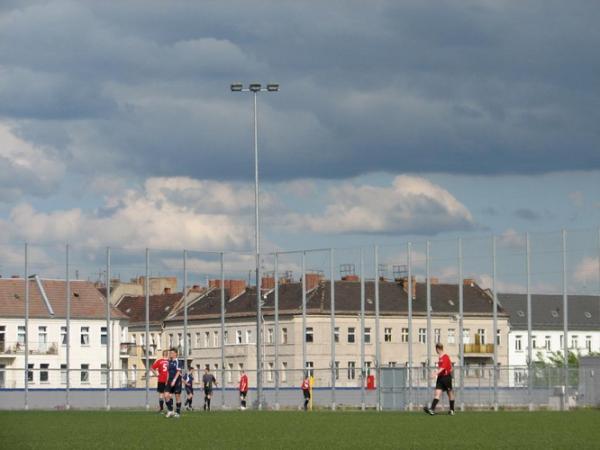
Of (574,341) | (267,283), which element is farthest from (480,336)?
(574,341)

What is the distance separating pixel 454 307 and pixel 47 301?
104ft

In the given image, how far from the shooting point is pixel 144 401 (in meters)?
73.6

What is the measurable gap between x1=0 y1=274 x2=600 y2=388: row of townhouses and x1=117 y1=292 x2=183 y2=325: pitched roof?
17cm

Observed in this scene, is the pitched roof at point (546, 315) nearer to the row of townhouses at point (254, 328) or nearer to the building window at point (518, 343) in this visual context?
the row of townhouses at point (254, 328)

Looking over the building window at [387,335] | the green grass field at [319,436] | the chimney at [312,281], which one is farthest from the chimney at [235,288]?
the green grass field at [319,436]

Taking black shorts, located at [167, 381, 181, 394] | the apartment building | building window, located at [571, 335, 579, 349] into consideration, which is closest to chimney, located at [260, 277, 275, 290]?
the apartment building

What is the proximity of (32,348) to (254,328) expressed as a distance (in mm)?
20777

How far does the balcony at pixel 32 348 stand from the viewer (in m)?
104

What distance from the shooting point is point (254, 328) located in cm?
11875

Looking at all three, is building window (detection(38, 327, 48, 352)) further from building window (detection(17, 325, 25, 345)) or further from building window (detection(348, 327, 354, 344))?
building window (detection(348, 327, 354, 344))

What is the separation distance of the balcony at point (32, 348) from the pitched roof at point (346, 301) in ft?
53.2

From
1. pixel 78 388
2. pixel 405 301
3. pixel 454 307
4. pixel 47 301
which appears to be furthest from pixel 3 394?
pixel 454 307

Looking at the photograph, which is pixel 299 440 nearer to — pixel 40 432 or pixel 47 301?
pixel 40 432

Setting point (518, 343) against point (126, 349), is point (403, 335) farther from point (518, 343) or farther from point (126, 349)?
point (518, 343)
